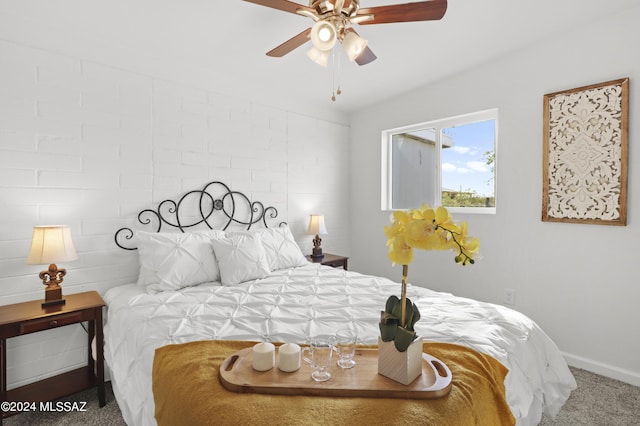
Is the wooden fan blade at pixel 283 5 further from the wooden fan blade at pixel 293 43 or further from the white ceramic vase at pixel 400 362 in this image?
the white ceramic vase at pixel 400 362

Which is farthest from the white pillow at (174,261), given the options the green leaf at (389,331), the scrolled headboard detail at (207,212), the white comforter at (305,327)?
the green leaf at (389,331)

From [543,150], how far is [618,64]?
0.68 metres

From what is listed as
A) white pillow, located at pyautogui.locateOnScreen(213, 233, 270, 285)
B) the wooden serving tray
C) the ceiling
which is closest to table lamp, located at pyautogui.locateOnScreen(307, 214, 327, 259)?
white pillow, located at pyautogui.locateOnScreen(213, 233, 270, 285)

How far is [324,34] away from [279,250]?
5.70 ft

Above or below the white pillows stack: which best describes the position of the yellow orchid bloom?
above

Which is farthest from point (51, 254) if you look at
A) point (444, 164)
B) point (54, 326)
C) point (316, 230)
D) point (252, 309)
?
point (444, 164)

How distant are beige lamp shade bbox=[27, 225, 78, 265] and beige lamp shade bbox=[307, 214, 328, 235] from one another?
2133 mm

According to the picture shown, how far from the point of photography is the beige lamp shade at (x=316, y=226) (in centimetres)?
356

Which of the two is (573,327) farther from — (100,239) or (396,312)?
(100,239)

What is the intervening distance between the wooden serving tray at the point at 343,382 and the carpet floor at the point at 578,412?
4.30 feet

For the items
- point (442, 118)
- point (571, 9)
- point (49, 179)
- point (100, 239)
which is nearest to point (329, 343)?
point (100, 239)

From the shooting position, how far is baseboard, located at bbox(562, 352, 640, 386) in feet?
7.22

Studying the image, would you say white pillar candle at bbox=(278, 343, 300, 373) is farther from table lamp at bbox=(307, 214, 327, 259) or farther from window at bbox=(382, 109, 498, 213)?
window at bbox=(382, 109, 498, 213)

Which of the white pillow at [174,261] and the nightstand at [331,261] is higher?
the white pillow at [174,261]
